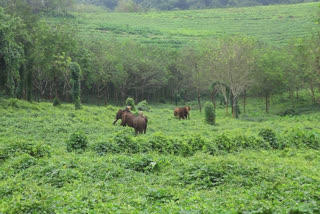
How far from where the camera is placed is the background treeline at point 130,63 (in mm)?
28906

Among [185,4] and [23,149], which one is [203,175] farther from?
[185,4]

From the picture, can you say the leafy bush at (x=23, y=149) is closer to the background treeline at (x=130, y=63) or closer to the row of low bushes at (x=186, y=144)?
the row of low bushes at (x=186, y=144)

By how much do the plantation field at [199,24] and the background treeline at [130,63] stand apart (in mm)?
26304

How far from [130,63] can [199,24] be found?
5982 cm

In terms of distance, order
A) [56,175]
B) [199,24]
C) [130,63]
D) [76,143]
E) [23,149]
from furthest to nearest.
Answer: [199,24] → [130,63] → [76,143] → [23,149] → [56,175]

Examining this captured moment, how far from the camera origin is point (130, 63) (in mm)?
→ 50469

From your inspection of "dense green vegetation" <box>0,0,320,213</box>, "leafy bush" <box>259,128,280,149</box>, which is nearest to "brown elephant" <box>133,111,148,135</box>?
"dense green vegetation" <box>0,0,320,213</box>

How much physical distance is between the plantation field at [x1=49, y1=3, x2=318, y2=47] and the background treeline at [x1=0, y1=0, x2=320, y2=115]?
2630 cm

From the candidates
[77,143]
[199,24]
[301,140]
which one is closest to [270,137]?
[301,140]

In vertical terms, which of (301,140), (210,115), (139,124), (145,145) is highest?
(145,145)

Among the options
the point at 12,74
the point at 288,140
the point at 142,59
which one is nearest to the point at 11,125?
the point at 12,74

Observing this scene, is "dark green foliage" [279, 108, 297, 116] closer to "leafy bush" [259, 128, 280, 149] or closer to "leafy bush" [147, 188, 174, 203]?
"leafy bush" [259, 128, 280, 149]

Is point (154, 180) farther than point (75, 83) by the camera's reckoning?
No

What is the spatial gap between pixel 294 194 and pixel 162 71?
4761cm
